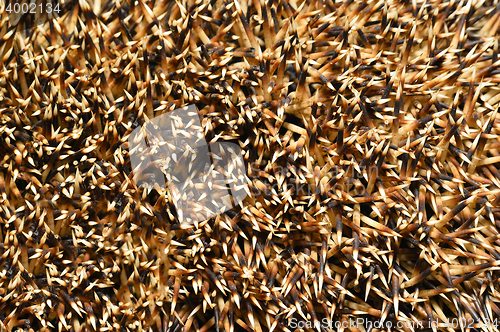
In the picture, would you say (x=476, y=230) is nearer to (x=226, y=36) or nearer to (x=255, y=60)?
(x=255, y=60)

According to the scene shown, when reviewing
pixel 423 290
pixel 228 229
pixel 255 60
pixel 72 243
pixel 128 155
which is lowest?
pixel 423 290

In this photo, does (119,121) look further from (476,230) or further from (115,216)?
(476,230)

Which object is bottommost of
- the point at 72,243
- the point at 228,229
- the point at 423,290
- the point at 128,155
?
the point at 423,290

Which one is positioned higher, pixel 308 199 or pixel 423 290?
pixel 308 199

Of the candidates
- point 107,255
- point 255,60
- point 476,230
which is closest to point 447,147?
point 476,230

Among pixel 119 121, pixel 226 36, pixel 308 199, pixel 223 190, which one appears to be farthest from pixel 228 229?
pixel 226 36

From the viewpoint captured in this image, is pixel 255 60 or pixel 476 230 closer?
pixel 476 230
